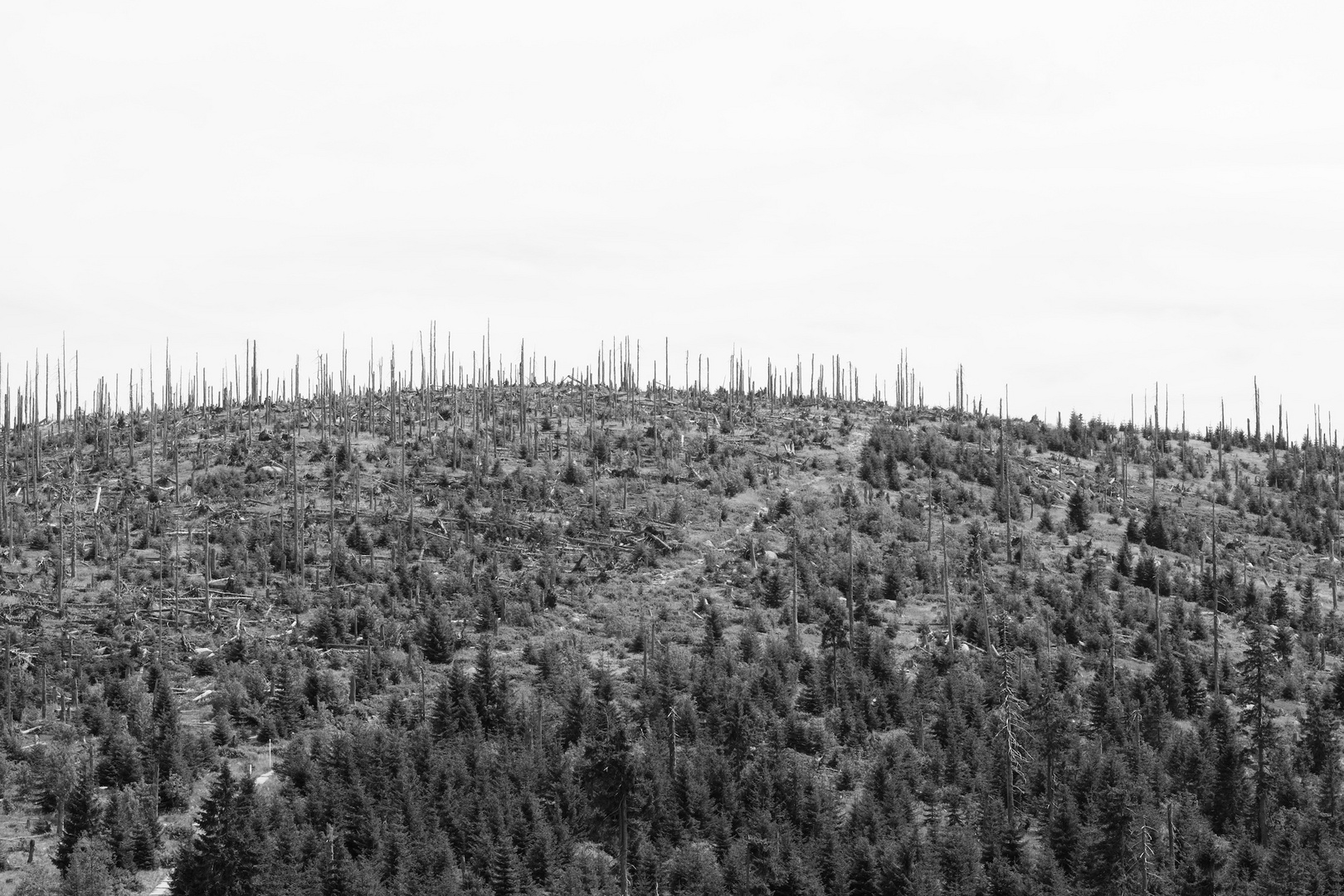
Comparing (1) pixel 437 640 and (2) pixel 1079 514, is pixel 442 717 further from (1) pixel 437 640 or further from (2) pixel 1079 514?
(2) pixel 1079 514

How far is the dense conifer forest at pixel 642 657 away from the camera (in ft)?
191

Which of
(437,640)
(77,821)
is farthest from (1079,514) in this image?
(77,821)

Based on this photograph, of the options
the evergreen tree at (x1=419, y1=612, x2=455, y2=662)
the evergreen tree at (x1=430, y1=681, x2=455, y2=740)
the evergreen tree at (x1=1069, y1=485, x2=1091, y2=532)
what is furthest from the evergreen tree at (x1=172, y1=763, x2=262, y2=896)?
the evergreen tree at (x1=1069, y1=485, x2=1091, y2=532)

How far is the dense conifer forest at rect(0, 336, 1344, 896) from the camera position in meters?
58.2

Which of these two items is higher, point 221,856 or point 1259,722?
point 1259,722

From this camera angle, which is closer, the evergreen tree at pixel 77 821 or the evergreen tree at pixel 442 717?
the evergreen tree at pixel 77 821

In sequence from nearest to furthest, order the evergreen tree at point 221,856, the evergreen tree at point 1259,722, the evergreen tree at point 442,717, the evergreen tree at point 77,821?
the evergreen tree at point 221,856 < the evergreen tree at point 77,821 < the evergreen tree at point 1259,722 < the evergreen tree at point 442,717

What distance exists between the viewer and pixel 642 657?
3155 inches

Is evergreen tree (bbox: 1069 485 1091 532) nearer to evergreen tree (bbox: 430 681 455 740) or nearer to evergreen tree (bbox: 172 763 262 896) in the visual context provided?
evergreen tree (bbox: 430 681 455 740)

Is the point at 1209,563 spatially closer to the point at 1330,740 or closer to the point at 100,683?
the point at 1330,740

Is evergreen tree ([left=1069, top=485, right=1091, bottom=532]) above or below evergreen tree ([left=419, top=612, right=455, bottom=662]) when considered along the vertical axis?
above

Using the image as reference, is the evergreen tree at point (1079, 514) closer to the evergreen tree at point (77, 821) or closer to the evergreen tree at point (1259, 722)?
the evergreen tree at point (1259, 722)

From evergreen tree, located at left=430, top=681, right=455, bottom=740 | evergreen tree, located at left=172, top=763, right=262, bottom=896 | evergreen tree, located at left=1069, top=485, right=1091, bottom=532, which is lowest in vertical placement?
evergreen tree, located at left=172, top=763, right=262, bottom=896

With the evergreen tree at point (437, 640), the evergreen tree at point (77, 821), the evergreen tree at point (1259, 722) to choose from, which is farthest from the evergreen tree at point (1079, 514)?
the evergreen tree at point (77, 821)
